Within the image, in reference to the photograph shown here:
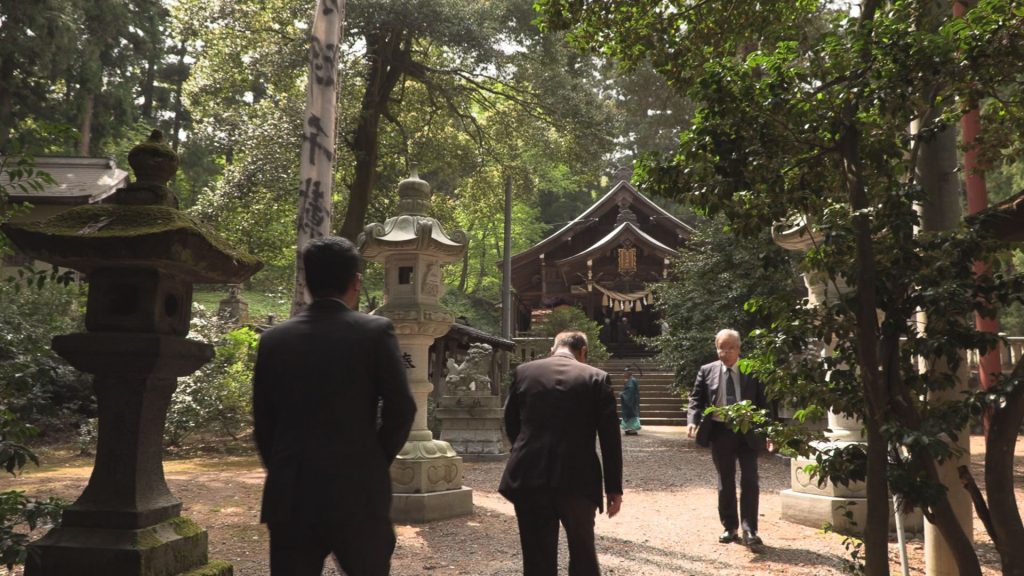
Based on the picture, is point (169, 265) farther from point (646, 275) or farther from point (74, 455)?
point (646, 275)

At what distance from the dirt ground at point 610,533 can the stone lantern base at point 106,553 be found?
1.91 meters

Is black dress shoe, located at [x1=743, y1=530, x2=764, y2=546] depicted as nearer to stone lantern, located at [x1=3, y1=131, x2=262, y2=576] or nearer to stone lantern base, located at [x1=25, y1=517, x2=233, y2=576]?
stone lantern, located at [x1=3, y1=131, x2=262, y2=576]

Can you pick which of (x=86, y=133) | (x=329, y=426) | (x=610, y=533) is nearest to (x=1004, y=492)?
(x=329, y=426)

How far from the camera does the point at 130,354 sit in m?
3.83

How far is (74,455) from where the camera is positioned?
1309cm

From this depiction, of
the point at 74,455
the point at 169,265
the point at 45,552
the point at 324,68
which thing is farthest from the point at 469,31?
the point at 45,552

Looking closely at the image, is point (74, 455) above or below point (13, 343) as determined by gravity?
below

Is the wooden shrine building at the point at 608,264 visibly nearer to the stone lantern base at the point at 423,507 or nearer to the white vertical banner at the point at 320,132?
the stone lantern base at the point at 423,507

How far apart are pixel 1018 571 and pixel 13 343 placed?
6.34 metres

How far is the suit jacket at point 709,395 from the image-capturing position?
625 centimetres

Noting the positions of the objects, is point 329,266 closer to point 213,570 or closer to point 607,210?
point 213,570

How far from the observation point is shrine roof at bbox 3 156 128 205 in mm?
19812

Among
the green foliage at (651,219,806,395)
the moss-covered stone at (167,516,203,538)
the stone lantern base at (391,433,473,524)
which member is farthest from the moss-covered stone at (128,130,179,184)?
the green foliage at (651,219,806,395)

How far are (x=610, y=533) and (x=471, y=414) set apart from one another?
7.17m
